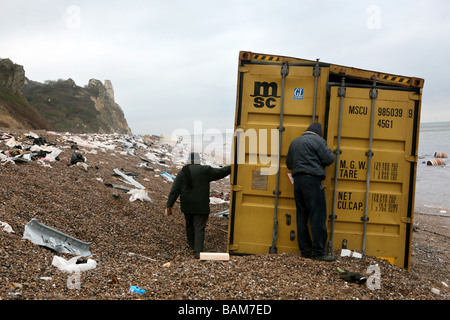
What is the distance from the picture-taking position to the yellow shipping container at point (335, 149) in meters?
4.95

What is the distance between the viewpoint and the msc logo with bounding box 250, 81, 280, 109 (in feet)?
16.4

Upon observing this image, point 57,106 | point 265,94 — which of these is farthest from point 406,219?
point 57,106

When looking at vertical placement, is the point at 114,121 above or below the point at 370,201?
above

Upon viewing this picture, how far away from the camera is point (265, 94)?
5.02 m

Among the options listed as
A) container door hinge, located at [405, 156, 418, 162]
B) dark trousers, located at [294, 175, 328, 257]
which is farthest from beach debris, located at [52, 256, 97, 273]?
container door hinge, located at [405, 156, 418, 162]

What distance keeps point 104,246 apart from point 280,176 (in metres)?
2.76

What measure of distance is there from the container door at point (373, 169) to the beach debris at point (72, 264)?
307cm

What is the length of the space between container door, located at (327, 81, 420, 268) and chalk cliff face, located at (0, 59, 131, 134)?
2609 cm

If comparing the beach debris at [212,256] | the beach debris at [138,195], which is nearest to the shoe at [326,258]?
the beach debris at [212,256]

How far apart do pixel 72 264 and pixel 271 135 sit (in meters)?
2.90

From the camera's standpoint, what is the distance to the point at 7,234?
4527 millimetres

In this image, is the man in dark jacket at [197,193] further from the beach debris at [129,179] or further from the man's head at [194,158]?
the beach debris at [129,179]

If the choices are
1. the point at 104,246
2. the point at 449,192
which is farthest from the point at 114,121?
the point at 104,246
